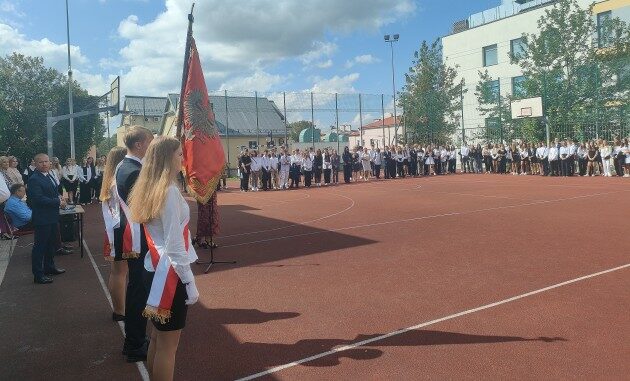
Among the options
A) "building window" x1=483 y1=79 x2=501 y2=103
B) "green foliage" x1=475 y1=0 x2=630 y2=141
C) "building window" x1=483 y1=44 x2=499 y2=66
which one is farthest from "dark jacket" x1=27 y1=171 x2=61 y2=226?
"building window" x1=483 y1=44 x2=499 y2=66

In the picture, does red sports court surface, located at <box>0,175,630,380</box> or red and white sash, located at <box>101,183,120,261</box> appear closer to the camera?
red sports court surface, located at <box>0,175,630,380</box>

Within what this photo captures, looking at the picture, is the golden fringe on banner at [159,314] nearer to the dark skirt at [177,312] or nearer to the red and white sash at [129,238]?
the dark skirt at [177,312]

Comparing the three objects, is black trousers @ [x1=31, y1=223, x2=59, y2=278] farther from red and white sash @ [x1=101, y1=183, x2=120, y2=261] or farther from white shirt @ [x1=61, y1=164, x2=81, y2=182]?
white shirt @ [x1=61, y1=164, x2=81, y2=182]

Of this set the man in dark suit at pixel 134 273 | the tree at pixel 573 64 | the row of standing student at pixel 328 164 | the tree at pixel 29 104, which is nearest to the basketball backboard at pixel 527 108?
the tree at pixel 573 64

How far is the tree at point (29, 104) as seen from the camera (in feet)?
131

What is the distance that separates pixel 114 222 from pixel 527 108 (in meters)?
29.4

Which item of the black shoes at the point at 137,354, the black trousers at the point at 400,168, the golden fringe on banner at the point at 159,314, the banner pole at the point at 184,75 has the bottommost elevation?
the black shoes at the point at 137,354

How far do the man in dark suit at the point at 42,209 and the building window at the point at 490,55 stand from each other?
41503 mm

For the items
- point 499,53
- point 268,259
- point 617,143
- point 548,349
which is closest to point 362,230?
point 268,259

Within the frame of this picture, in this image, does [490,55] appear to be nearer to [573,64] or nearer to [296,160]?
[573,64]

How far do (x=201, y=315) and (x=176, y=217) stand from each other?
2.94 meters

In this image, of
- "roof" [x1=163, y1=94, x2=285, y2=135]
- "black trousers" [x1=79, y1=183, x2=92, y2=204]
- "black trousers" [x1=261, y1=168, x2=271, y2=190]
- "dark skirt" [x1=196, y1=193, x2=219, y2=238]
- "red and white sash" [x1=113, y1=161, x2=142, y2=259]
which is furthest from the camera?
"roof" [x1=163, y1=94, x2=285, y2=135]

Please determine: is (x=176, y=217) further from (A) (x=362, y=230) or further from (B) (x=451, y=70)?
(B) (x=451, y=70)

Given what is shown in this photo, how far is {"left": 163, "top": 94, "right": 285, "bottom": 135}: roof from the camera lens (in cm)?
3631
